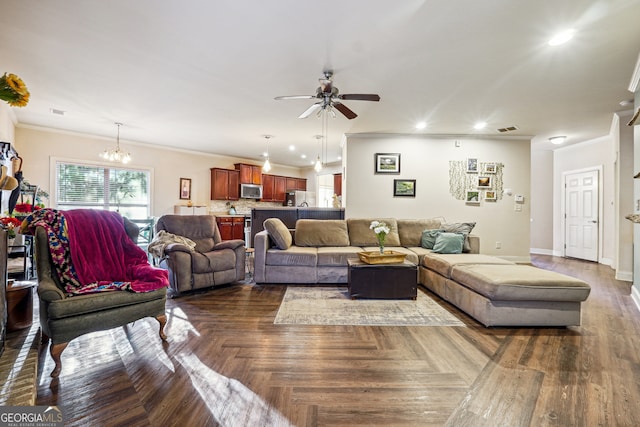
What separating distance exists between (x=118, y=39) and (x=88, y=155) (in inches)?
172

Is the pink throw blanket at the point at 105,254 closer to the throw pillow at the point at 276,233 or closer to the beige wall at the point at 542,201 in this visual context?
the throw pillow at the point at 276,233

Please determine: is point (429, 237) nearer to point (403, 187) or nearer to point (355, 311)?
point (403, 187)

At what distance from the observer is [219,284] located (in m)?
3.76

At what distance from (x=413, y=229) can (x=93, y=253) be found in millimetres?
4177

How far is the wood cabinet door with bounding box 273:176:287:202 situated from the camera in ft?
29.8

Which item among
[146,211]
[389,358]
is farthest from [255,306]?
[146,211]

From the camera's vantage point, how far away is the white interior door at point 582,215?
6.11 m

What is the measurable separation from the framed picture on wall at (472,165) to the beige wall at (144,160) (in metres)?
5.63

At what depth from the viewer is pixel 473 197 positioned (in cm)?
579

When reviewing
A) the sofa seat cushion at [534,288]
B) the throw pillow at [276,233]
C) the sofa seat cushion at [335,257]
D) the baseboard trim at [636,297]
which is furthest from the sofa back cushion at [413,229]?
the baseboard trim at [636,297]

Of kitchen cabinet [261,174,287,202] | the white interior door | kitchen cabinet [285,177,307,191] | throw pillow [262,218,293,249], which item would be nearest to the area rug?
throw pillow [262,218,293,249]

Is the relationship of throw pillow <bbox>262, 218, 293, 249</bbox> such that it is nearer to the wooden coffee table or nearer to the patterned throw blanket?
the wooden coffee table

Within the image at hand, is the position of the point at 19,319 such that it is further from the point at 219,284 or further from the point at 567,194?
the point at 567,194

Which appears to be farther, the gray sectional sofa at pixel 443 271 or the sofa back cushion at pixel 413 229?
the sofa back cushion at pixel 413 229
